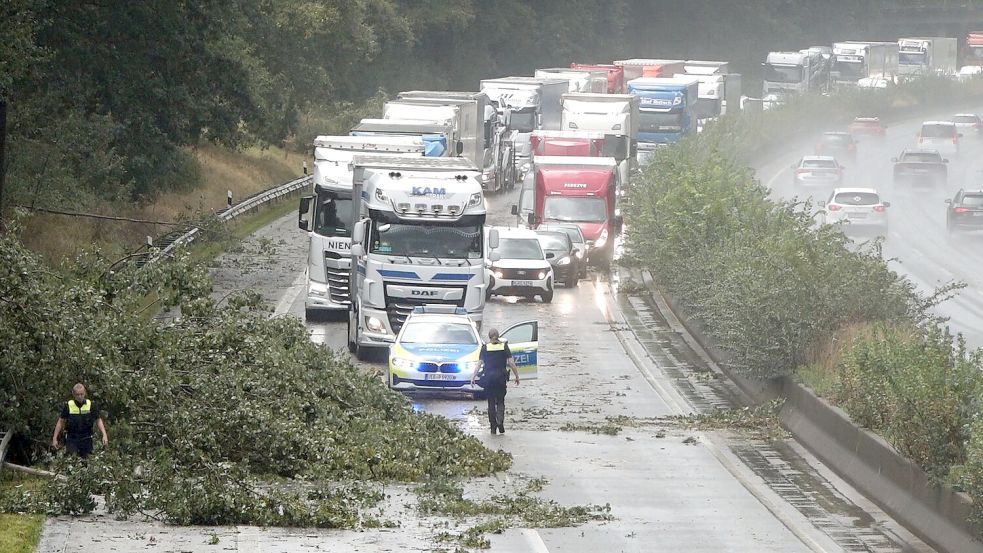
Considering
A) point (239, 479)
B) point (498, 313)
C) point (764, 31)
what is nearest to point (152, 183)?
point (498, 313)

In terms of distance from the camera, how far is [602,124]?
56.3 meters

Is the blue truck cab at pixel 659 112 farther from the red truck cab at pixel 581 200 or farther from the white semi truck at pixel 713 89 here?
the red truck cab at pixel 581 200

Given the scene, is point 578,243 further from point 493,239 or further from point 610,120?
point 610,120

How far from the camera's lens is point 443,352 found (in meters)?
24.7

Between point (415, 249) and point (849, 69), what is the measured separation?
8012cm

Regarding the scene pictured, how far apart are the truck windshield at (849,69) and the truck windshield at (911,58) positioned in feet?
21.2

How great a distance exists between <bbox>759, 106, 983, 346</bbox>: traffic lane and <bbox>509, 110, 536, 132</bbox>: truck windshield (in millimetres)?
10042

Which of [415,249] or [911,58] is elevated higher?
[415,249]

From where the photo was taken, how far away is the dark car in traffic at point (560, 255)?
129ft

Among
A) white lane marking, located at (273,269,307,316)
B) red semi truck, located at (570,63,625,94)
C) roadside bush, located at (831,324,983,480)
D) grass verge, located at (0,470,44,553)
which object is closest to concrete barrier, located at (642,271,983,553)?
roadside bush, located at (831,324,983,480)

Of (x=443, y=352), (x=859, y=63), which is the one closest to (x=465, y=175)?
(x=443, y=352)

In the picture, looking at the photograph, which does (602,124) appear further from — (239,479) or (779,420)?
(239,479)

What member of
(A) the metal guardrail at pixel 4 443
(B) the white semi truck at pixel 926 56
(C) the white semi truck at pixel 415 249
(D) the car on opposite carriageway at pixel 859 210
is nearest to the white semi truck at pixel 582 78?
(D) the car on opposite carriageway at pixel 859 210

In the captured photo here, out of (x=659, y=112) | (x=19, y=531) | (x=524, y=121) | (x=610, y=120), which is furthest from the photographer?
(x=659, y=112)
